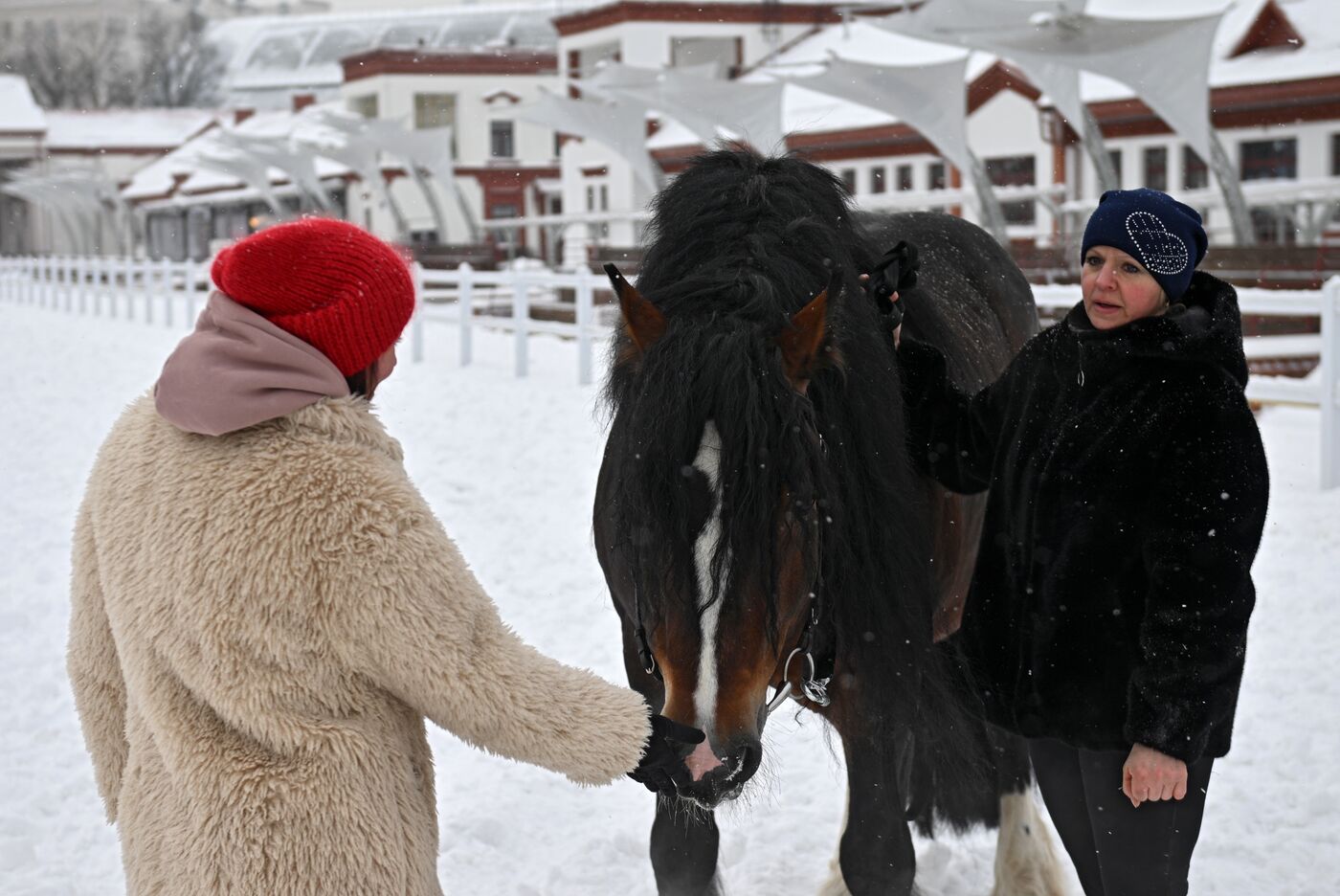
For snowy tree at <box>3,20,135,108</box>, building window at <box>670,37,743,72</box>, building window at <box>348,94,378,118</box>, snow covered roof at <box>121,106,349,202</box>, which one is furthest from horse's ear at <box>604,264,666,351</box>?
snowy tree at <box>3,20,135,108</box>

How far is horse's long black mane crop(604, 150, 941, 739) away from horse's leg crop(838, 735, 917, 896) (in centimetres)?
→ 10

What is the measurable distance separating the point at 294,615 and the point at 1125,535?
1481 millimetres

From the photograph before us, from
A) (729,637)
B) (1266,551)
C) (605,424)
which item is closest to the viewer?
(729,637)

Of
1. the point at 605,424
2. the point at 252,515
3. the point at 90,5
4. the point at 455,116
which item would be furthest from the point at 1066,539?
the point at 90,5

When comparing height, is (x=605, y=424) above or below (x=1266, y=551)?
above

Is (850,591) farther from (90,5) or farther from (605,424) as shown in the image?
(90,5)

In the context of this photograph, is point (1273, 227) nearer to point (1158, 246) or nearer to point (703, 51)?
point (1158, 246)

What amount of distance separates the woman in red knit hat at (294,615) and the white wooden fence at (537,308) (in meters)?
1.64

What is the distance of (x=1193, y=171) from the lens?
2230 cm

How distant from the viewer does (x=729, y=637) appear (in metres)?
2.31

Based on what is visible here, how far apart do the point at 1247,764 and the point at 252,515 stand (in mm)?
3654

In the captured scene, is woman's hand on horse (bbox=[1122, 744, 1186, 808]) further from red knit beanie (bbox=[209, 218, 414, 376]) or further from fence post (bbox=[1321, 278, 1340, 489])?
fence post (bbox=[1321, 278, 1340, 489])

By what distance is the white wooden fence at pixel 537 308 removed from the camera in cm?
728

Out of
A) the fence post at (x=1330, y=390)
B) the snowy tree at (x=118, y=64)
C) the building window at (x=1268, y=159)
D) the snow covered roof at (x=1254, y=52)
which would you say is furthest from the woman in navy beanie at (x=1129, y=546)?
the snowy tree at (x=118, y=64)
